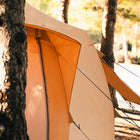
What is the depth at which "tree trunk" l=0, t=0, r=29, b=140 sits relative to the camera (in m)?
2.52

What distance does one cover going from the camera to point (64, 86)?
→ 427cm

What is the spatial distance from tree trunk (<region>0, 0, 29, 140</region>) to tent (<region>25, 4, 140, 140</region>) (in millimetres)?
1411

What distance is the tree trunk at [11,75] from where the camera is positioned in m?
2.52

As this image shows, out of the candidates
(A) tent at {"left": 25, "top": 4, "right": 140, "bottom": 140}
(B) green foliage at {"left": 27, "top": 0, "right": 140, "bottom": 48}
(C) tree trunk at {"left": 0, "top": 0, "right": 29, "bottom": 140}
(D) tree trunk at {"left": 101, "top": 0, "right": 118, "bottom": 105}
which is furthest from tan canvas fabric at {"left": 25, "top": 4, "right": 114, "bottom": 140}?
(B) green foliage at {"left": 27, "top": 0, "right": 140, "bottom": 48}

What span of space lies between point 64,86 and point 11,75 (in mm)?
1784

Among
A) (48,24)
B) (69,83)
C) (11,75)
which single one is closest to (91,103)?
(69,83)

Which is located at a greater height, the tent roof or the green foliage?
the tent roof

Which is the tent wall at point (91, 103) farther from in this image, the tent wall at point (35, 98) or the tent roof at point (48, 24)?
the tent wall at point (35, 98)

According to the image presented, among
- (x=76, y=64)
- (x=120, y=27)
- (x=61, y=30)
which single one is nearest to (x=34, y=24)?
(x=61, y=30)

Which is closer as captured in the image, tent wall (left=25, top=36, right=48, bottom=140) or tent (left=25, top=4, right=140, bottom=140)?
tent (left=25, top=4, right=140, bottom=140)

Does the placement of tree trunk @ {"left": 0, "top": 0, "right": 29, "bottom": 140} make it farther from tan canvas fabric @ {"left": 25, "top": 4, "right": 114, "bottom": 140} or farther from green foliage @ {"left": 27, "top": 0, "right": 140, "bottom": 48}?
green foliage @ {"left": 27, "top": 0, "right": 140, "bottom": 48}

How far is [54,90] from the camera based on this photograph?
A: 4.36 m

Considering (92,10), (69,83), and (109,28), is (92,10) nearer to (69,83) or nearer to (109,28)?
(109,28)

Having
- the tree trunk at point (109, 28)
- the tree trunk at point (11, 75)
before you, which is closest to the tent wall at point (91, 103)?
the tree trunk at point (11, 75)
